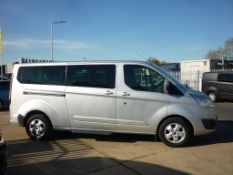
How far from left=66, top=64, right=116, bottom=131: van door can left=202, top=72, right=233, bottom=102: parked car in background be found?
486 inches

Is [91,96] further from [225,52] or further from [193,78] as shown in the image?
[225,52]

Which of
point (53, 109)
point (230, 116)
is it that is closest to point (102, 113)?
point (53, 109)

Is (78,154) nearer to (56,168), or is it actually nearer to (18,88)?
(56,168)

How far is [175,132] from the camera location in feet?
27.7

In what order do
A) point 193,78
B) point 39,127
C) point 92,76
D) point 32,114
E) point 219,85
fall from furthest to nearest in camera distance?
point 193,78, point 219,85, point 32,114, point 39,127, point 92,76

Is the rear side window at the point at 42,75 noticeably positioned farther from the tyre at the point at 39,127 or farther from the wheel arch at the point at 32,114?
the tyre at the point at 39,127

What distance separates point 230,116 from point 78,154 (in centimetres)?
793

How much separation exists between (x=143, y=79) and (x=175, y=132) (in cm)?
143

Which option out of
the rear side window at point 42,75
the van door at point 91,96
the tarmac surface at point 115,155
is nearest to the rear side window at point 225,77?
the tarmac surface at point 115,155

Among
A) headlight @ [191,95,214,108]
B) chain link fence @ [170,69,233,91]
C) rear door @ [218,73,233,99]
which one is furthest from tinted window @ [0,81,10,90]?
headlight @ [191,95,214,108]

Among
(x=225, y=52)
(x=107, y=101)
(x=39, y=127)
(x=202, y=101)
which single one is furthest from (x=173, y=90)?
(x=225, y=52)

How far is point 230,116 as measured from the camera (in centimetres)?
1384

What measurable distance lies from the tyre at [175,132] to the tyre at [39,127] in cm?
281

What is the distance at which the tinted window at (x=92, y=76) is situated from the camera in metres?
8.87
